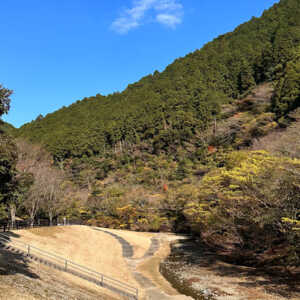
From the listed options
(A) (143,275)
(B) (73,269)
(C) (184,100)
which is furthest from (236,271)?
(C) (184,100)

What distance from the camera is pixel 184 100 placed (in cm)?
7400

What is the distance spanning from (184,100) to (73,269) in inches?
2394

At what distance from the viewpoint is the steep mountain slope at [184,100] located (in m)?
68.8

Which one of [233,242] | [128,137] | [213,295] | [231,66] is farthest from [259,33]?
[213,295]

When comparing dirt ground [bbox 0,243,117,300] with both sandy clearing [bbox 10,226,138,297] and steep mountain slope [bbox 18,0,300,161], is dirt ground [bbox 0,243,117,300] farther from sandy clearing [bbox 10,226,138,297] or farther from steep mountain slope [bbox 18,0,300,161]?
steep mountain slope [bbox 18,0,300,161]

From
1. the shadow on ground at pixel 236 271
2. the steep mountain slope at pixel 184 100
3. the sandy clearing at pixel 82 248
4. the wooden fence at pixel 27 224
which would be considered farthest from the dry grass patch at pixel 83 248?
the steep mountain slope at pixel 184 100

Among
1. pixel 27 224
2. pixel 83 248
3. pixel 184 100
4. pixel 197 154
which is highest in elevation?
pixel 184 100

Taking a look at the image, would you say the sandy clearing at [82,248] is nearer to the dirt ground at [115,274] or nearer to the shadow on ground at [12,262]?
the dirt ground at [115,274]

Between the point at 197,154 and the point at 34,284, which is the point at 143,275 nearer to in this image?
the point at 34,284

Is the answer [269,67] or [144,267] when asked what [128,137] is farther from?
[144,267]

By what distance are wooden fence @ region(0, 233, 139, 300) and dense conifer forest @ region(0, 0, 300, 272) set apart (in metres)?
3.74

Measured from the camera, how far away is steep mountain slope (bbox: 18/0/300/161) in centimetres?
6875

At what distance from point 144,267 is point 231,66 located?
7485 cm

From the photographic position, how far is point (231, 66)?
8419 cm
